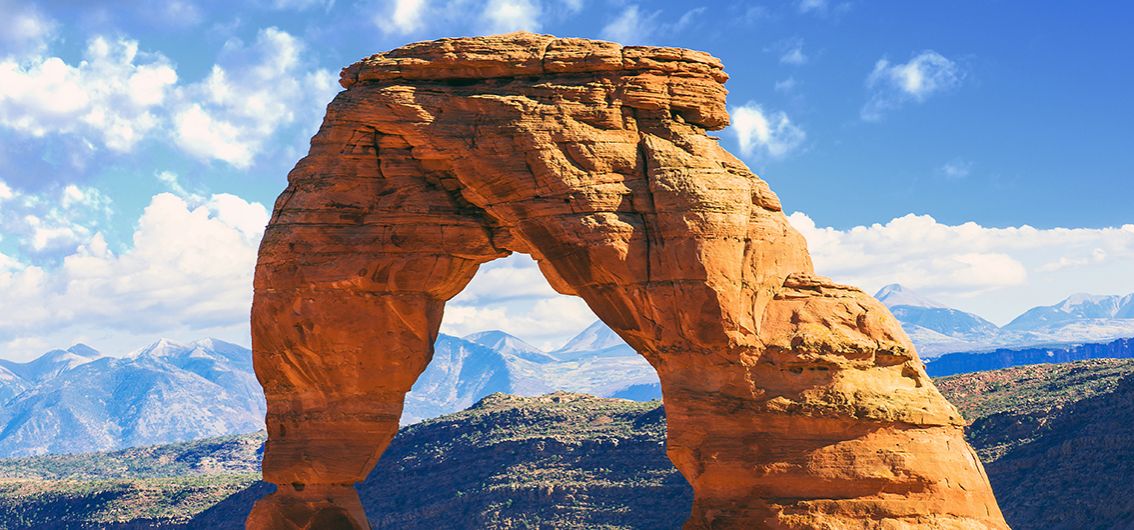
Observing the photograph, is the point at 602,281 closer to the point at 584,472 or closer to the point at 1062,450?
the point at 1062,450

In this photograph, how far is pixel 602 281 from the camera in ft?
98.9

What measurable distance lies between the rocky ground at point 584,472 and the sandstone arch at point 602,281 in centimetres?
3201

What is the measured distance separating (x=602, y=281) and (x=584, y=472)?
46859 mm

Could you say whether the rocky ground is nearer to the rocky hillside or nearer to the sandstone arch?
the rocky hillside

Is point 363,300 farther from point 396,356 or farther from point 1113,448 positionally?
point 1113,448

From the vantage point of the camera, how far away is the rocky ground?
63125 mm

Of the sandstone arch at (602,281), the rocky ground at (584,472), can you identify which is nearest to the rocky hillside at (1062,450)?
the rocky ground at (584,472)

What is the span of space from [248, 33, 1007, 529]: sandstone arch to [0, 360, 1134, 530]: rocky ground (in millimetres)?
32013

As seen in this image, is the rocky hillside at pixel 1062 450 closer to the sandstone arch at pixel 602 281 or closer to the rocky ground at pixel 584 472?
the rocky ground at pixel 584 472

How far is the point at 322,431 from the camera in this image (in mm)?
32812

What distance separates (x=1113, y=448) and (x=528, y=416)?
3340 centimetres

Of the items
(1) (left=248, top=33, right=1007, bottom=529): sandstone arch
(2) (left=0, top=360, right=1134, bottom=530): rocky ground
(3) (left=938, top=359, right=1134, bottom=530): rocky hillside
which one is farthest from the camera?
(2) (left=0, top=360, right=1134, bottom=530): rocky ground

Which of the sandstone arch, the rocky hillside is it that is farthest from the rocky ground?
the sandstone arch

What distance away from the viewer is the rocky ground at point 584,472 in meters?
63.1
